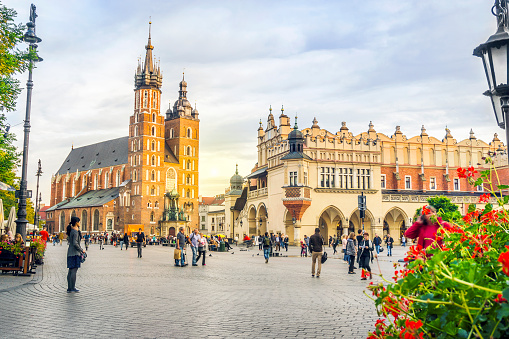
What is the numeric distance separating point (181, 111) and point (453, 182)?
61645 millimetres

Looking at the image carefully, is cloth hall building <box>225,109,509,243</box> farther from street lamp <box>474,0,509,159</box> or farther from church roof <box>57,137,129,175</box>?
church roof <box>57,137,129,175</box>

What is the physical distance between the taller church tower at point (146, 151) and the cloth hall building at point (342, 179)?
33.1m

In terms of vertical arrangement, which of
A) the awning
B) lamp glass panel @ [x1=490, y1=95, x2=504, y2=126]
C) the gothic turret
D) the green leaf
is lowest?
the green leaf

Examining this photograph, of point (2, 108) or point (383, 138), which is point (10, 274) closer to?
point (2, 108)

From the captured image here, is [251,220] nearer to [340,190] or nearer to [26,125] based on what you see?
[340,190]

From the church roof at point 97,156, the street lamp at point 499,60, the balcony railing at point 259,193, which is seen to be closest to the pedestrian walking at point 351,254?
the street lamp at point 499,60

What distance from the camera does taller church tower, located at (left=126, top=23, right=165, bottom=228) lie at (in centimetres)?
8750

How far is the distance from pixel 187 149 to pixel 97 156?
2512 cm

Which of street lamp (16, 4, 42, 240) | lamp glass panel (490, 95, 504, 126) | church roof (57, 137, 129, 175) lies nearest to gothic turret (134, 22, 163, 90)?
church roof (57, 137, 129, 175)

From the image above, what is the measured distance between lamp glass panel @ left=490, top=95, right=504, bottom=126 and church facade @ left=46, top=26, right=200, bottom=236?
76474 millimetres

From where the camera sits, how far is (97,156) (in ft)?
362

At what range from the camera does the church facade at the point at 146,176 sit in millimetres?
88062

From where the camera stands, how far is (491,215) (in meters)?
3.77

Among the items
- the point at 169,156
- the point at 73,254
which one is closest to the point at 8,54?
the point at 73,254
